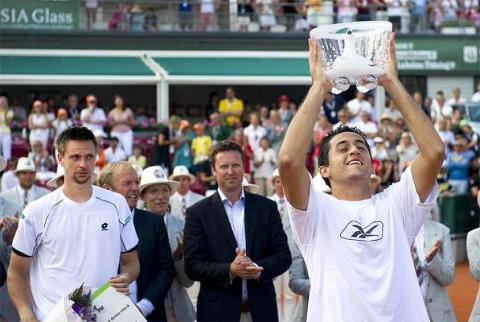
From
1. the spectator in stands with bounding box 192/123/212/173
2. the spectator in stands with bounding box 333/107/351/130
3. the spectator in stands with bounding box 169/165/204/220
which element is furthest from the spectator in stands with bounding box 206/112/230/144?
the spectator in stands with bounding box 169/165/204/220

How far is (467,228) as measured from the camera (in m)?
21.7

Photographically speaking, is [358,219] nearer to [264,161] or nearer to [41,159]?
[41,159]

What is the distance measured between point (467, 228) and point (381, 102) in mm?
5598

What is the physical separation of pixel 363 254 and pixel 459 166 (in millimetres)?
17573

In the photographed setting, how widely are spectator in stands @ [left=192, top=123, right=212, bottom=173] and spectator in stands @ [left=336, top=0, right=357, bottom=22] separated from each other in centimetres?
798

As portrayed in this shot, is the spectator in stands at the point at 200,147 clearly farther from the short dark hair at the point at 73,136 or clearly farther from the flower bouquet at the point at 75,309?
the flower bouquet at the point at 75,309

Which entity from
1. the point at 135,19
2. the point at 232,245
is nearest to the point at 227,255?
the point at 232,245

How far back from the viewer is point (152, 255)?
321 inches

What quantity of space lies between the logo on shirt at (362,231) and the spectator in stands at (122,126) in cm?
1708

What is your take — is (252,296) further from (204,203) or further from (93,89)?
(93,89)

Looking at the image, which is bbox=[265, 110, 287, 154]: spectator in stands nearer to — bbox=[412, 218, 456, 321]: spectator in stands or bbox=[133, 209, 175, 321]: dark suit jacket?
bbox=[412, 218, 456, 321]: spectator in stands

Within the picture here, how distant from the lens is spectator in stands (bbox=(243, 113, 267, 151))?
22719mm

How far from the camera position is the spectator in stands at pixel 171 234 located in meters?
8.66

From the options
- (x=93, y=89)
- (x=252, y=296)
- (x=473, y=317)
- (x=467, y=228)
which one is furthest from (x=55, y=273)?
(x=93, y=89)
